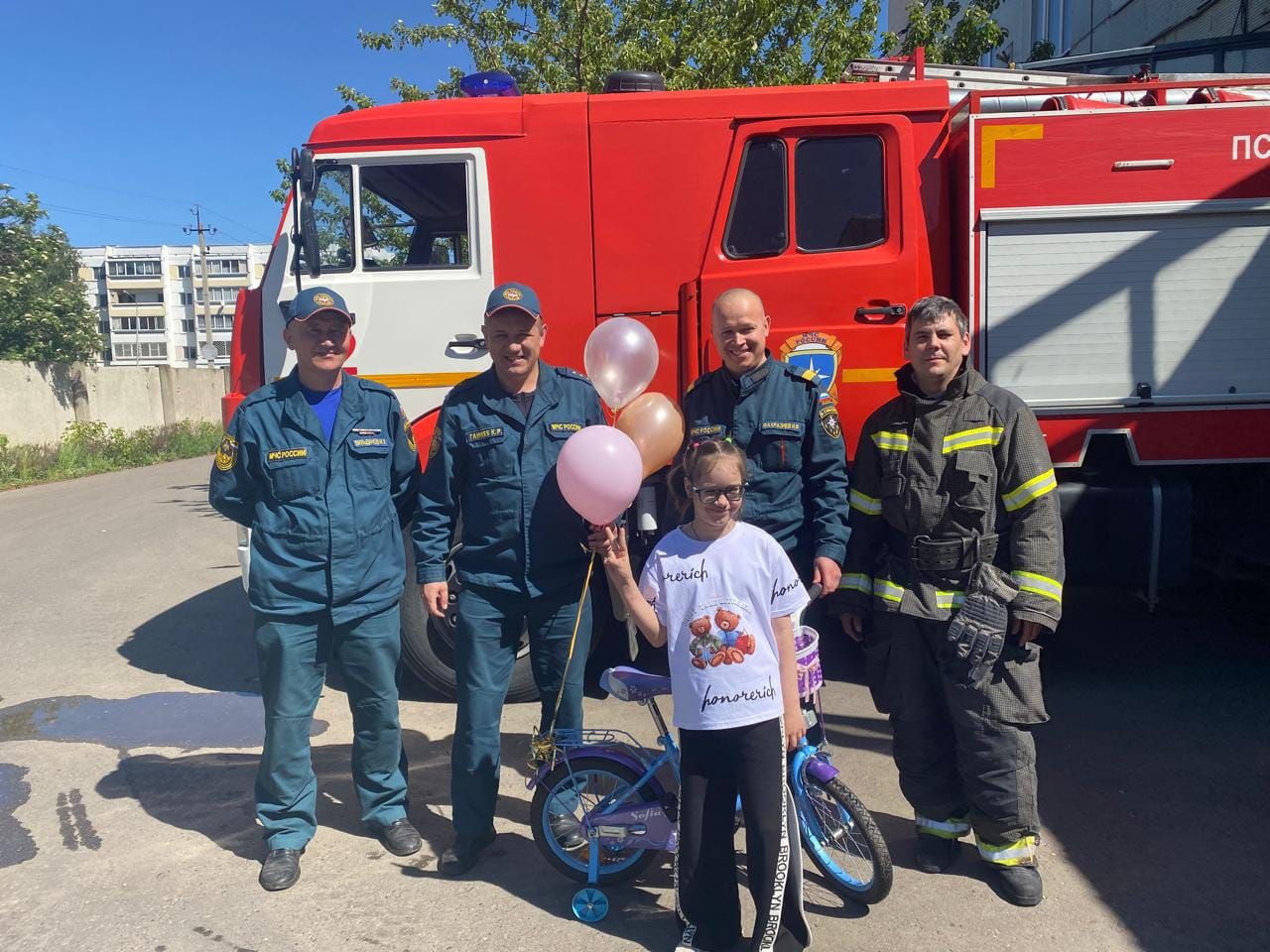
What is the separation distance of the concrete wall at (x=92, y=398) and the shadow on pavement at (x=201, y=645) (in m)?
13.6

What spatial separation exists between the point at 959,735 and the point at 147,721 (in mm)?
3837

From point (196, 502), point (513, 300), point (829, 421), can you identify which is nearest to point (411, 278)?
point (513, 300)

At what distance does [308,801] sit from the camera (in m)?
3.30

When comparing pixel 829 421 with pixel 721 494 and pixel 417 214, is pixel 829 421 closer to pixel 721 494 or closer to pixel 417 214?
pixel 721 494

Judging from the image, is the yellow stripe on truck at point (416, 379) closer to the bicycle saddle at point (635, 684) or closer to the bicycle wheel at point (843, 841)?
the bicycle saddle at point (635, 684)

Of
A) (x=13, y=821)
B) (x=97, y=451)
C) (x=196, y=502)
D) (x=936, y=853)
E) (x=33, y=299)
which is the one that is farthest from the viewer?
(x=33, y=299)

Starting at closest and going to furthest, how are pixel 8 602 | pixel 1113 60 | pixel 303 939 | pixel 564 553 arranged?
pixel 303 939 → pixel 564 553 → pixel 1113 60 → pixel 8 602

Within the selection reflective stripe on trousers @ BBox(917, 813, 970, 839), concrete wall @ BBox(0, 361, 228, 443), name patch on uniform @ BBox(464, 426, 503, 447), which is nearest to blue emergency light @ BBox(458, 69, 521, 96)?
name patch on uniform @ BBox(464, 426, 503, 447)

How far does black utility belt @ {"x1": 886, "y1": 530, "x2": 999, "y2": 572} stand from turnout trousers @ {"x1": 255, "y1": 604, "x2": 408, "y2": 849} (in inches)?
72.8

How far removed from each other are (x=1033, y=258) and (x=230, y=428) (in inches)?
136

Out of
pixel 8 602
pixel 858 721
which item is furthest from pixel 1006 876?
pixel 8 602

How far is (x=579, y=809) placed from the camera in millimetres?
3064

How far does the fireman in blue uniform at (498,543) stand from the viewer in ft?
10.4

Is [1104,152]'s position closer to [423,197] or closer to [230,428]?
[423,197]
